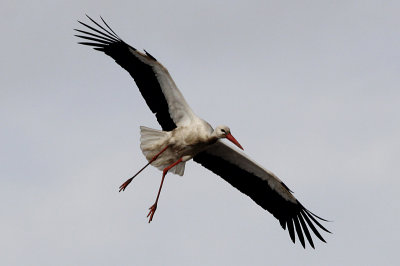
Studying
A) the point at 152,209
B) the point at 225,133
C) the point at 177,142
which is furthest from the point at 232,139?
the point at 152,209

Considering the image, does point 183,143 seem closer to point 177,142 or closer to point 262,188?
point 177,142

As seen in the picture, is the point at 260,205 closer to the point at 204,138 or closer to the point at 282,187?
the point at 282,187

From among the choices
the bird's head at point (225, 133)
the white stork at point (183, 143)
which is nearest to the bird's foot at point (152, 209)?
the white stork at point (183, 143)

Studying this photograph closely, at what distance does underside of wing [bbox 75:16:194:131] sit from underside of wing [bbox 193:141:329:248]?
1.03 meters

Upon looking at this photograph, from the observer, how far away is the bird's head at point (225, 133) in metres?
15.1

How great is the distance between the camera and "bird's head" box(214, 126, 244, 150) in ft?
49.6

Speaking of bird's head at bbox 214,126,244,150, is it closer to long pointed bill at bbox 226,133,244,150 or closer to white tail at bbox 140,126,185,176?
long pointed bill at bbox 226,133,244,150

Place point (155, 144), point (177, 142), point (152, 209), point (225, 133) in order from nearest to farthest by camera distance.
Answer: point (225, 133), point (177, 142), point (155, 144), point (152, 209)

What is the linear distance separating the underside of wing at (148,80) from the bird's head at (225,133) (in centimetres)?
49

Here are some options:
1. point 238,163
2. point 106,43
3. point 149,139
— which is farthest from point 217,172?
point 106,43

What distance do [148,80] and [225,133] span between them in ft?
4.77

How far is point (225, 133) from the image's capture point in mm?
15164

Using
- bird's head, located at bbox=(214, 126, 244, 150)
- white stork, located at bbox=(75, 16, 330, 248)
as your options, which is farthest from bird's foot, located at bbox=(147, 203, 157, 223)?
bird's head, located at bbox=(214, 126, 244, 150)

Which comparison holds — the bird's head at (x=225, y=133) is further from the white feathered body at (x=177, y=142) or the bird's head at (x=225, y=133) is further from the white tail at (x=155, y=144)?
the white tail at (x=155, y=144)
